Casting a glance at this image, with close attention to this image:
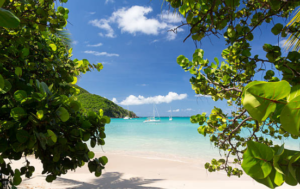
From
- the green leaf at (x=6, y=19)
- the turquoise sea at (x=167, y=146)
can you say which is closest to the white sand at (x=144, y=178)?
the turquoise sea at (x=167, y=146)

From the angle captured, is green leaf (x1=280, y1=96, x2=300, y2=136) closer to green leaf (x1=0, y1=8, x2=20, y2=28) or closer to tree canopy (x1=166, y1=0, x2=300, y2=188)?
tree canopy (x1=166, y1=0, x2=300, y2=188)

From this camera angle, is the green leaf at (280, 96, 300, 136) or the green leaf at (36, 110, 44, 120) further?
the green leaf at (36, 110, 44, 120)

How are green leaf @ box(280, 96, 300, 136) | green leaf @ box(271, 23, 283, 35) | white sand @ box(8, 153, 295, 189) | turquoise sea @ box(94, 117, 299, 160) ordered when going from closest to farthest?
green leaf @ box(280, 96, 300, 136) < green leaf @ box(271, 23, 283, 35) < white sand @ box(8, 153, 295, 189) < turquoise sea @ box(94, 117, 299, 160)

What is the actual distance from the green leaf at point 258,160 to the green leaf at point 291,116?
7 cm

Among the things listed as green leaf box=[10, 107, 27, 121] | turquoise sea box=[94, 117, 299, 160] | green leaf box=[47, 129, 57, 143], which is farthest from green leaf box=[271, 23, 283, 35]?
turquoise sea box=[94, 117, 299, 160]

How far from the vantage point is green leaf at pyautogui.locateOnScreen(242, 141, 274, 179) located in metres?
0.35

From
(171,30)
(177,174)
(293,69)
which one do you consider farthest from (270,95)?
(177,174)

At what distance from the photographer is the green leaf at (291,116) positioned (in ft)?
0.92

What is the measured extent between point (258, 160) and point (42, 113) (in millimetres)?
941

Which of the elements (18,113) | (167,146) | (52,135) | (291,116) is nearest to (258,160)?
(291,116)

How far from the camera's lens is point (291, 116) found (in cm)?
30

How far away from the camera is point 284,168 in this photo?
367mm

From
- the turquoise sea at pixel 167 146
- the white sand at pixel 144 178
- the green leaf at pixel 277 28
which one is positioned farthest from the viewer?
the turquoise sea at pixel 167 146

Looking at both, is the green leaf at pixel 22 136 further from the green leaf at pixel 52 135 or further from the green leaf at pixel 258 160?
the green leaf at pixel 258 160
